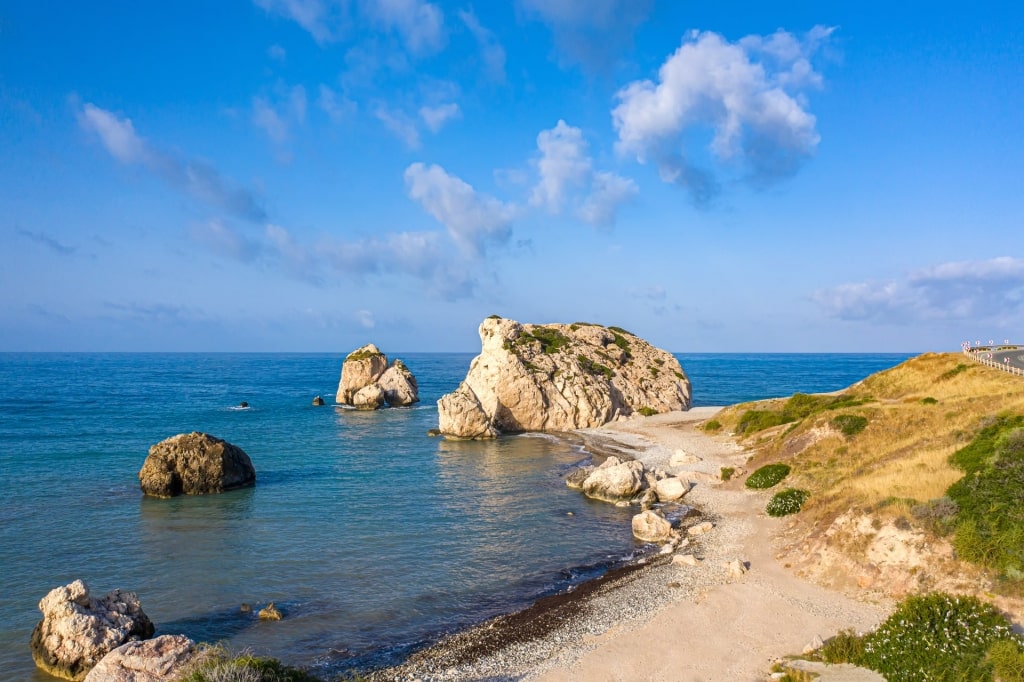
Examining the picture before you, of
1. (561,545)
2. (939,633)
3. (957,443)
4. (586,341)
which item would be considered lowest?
(561,545)

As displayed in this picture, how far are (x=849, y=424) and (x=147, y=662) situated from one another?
38768 mm

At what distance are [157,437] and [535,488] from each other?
42386 mm

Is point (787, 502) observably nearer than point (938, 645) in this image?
No

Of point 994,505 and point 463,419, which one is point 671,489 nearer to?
point 994,505

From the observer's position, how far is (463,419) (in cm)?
6291

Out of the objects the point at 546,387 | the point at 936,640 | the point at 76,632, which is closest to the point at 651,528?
the point at 936,640

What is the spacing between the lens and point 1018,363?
172 feet

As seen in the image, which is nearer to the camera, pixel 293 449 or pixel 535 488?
pixel 535 488

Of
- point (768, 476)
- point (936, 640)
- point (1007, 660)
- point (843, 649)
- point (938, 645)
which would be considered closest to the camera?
point (1007, 660)

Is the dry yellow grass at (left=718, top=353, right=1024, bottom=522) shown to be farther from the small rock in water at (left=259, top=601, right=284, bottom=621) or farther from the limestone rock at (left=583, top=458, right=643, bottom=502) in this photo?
the small rock in water at (left=259, top=601, right=284, bottom=621)

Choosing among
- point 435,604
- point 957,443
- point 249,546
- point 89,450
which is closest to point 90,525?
point 249,546

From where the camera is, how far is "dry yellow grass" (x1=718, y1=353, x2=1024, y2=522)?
24250mm

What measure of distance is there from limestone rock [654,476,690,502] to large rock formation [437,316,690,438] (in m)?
28.6

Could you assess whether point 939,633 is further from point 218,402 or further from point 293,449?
point 218,402
